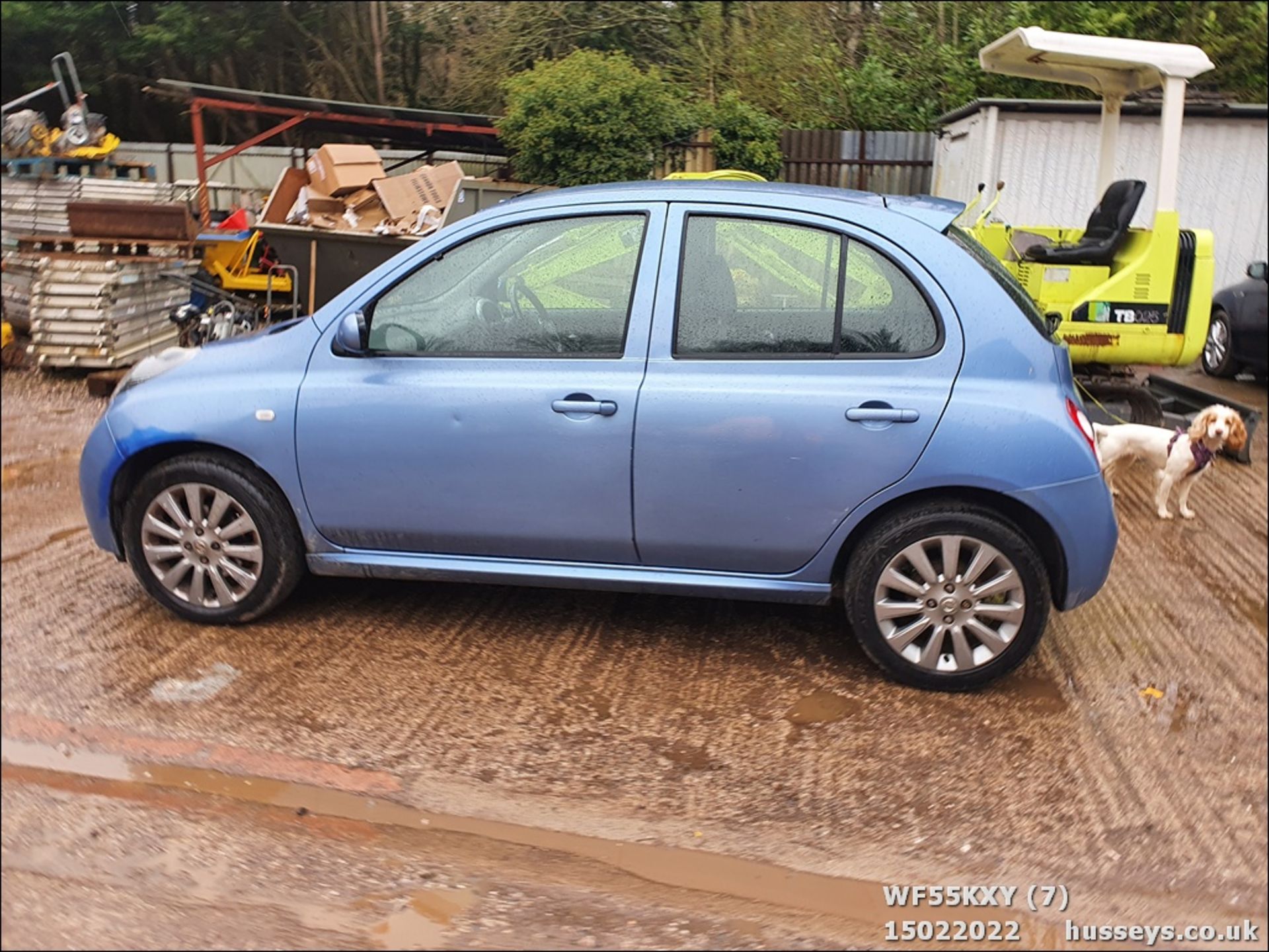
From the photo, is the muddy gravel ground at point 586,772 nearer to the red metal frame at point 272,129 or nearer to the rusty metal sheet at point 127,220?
the rusty metal sheet at point 127,220

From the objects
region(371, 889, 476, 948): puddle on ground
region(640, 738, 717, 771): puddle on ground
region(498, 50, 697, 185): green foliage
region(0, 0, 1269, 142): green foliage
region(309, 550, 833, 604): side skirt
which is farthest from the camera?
region(0, 0, 1269, 142): green foliage

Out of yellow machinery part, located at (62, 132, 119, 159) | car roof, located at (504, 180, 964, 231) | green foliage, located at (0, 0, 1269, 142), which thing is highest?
green foliage, located at (0, 0, 1269, 142)

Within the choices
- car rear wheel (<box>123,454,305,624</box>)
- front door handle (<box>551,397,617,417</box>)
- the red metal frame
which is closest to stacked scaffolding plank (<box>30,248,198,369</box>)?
the red metal frame

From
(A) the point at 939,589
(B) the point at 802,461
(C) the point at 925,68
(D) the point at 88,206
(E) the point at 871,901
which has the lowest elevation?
(E) the point at 871,901

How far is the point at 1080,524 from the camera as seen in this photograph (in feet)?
12.8

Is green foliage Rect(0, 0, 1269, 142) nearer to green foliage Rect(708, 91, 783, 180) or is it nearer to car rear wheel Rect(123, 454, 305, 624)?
green foliage Rect(708, 91, 783, 180)

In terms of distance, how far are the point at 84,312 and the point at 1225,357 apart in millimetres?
9968

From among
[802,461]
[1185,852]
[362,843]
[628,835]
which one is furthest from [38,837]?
[1185,852]

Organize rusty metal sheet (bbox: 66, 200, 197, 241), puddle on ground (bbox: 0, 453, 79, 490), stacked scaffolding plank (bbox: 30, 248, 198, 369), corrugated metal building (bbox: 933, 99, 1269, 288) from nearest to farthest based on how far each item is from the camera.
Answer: puddle on ground (bbox: 0, 453, 79, 490)
stacked scaffolding plank (bbox: 30, 248, 198, 369)
rusty metal sheet (bbox: 66, 200, 197, 241)
corrugated metal building (bbox: 933, 99, 1269, 288)

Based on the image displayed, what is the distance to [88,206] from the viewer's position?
9.09 meters

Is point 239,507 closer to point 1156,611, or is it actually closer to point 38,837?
point 38,837

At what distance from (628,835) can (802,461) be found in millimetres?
1454

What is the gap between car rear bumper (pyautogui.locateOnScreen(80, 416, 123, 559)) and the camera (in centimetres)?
443

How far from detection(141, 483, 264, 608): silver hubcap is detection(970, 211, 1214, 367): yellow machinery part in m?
5.78
